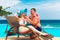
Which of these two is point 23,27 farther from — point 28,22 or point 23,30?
point 28,22

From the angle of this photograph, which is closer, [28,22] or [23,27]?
[23,27]

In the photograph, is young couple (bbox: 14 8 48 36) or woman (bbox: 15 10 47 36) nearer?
woman (bbox: 15 10 47 36)

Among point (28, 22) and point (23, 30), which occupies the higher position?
point (28, 22)

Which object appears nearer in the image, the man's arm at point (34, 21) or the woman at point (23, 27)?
the woman at point (23, 27)

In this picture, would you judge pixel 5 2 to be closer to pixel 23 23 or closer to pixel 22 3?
pixel 22 3

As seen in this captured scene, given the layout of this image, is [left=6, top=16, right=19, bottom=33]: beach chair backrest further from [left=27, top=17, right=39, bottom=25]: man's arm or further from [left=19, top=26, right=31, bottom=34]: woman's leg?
[left=27, top=17, right=39, bottom=25]: man's arm

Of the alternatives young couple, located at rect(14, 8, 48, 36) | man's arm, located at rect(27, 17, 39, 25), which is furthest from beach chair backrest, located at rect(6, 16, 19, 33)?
man's arm, located at rect(27, 17, 39, 25)

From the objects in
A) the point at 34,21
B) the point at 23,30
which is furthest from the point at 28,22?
the point at 23,30

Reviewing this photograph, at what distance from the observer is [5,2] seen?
Result: 1248cm

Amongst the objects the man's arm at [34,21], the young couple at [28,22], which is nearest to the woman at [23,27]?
the young couple at [28,22]

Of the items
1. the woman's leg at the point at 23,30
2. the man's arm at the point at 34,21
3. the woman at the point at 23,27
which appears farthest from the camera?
the man's arm at the point at 34,21

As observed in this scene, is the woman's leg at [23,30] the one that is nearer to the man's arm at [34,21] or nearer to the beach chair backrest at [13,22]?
the beach chair backrest at [13,22]

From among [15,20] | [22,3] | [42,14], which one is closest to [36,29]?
[15,20]

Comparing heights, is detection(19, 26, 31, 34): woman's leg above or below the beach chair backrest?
below
